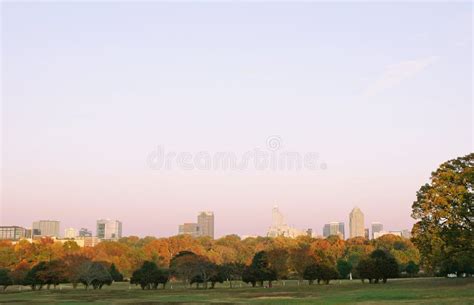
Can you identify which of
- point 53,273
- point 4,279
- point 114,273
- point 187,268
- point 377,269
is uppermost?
point 187,268

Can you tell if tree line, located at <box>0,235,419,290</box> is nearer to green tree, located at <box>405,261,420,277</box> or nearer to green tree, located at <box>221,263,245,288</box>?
green tree, located at <box>221,263,245,288</box>

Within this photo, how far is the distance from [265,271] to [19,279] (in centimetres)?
5081

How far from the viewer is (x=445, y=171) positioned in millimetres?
68750

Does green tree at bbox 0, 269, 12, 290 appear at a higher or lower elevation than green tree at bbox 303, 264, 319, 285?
lower

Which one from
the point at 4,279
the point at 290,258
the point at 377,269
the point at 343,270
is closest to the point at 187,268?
the point at 290,258

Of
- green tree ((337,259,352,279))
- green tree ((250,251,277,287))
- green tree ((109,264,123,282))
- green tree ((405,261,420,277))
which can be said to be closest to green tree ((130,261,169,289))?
green tree ((250,251,277,287))

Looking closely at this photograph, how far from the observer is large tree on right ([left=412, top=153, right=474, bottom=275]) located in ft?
214

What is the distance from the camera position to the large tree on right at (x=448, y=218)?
6512 cm

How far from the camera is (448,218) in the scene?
66.1m

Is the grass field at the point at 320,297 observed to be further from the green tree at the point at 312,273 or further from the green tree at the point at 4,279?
the green tree at the point at 4,279

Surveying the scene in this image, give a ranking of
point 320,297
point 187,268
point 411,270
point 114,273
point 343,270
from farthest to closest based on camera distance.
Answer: point 343,270, point 411,270, point 114,273, point 187,268, point 320,297

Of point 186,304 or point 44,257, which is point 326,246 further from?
point 186,304

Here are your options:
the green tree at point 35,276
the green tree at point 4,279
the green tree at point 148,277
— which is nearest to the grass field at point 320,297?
the green tree at point 148,277

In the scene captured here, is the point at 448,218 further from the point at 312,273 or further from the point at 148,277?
the point at 148,277
